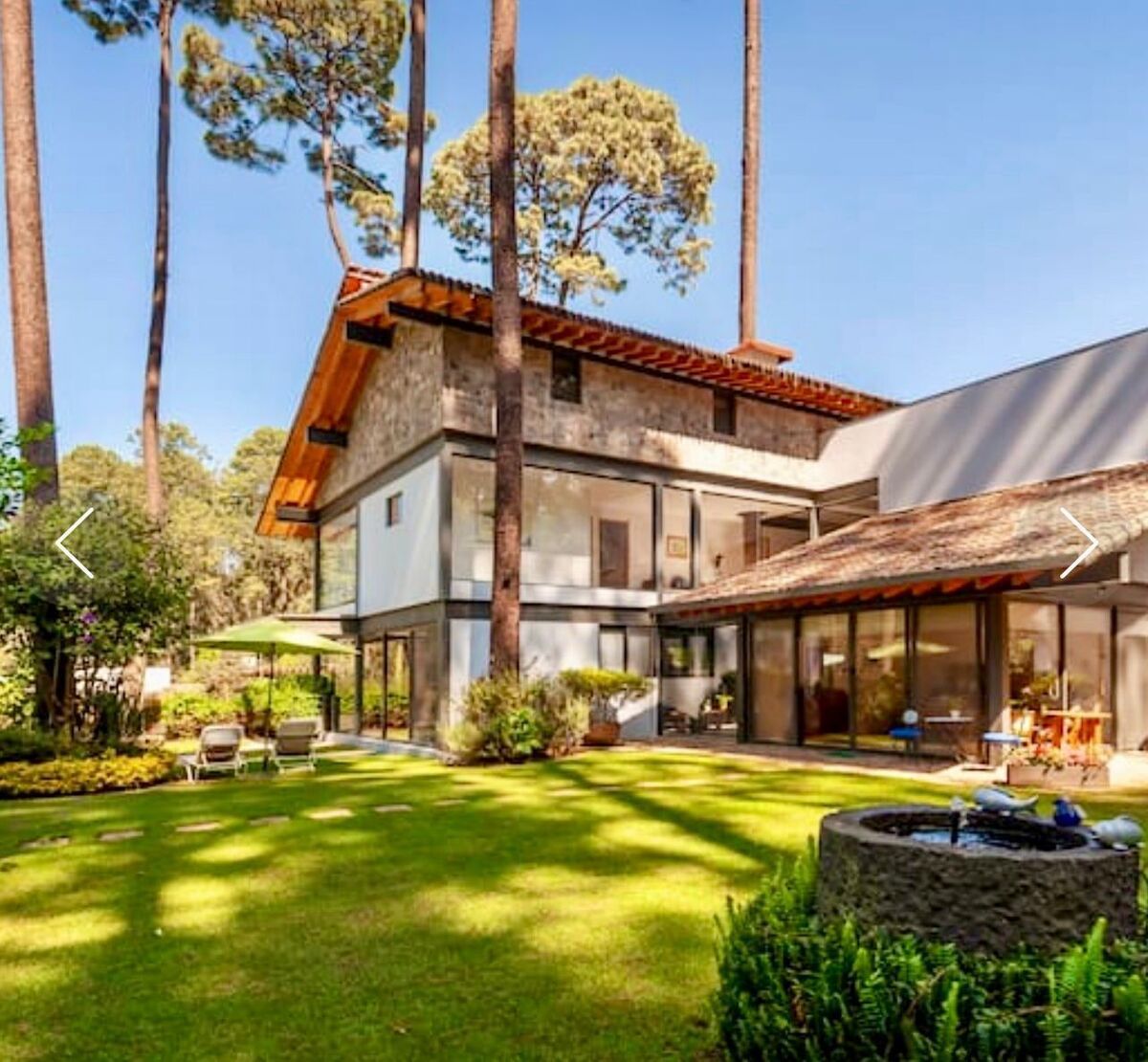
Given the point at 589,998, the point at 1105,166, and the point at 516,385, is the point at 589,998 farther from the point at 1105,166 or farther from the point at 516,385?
the point at 1105,166

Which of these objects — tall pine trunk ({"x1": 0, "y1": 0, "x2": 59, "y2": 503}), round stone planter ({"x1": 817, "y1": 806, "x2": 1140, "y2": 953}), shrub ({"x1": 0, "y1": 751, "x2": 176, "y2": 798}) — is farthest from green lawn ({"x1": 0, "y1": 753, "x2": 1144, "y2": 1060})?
tall pine trunk ({"x1": 0, "y1": 0, "x2": 59, "y2": 503})

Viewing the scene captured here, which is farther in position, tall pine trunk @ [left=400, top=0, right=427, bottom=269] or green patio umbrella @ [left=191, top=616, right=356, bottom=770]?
tall pine trunk @ [left=400, top=0, right=427, bottom=269]

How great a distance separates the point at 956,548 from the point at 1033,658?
6.62 ft

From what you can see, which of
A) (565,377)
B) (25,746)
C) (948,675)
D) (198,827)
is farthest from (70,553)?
(948,675)

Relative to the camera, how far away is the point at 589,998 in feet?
14.2

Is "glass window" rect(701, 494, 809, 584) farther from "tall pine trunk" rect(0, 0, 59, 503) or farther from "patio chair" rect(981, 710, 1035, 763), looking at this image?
"tall pine trunk" rect(0, 0, 59, 503)

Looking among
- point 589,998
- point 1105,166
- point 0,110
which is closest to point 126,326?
point 0,110

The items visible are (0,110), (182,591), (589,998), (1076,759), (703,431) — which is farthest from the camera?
(703,431)

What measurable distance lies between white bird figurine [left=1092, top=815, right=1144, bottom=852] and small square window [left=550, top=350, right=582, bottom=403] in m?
15.5

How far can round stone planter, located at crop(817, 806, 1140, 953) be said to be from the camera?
123 inches

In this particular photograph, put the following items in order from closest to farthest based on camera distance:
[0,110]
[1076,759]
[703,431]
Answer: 1. [1076,759]
2. [0,110]
3. [703,431]

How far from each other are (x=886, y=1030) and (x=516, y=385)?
12884 millimetres

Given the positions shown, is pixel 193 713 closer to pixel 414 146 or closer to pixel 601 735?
pixel 601 735

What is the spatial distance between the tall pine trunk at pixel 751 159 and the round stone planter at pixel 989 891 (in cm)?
2214
